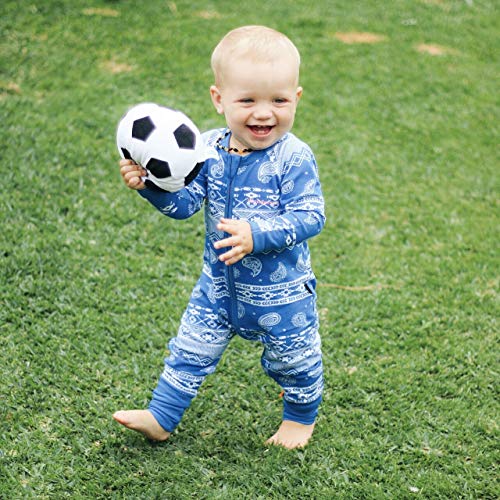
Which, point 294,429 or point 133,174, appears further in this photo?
point 294,429

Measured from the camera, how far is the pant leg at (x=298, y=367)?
2385mm

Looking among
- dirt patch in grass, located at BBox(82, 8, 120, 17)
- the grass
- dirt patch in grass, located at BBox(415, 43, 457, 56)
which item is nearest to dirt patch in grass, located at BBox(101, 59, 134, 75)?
the grass

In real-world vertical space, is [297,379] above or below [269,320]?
below

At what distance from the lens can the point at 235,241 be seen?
2.01 metres

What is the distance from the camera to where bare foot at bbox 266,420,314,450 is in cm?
265

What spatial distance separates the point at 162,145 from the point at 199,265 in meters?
1.67

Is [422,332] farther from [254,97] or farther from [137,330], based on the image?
[254,97]

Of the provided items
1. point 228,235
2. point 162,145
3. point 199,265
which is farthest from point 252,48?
point 199,265

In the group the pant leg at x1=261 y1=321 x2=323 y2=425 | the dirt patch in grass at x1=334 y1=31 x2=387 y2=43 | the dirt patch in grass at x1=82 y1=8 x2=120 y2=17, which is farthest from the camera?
the dirt patch in grass at x1=334 y1=31 x2=387 y2=43

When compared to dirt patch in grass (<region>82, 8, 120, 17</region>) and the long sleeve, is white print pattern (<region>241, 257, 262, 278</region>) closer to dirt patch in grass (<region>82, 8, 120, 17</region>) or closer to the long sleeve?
the long sleeve

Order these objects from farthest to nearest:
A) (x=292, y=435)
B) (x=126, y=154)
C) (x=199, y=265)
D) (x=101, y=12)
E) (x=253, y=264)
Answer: (x=101, y=12) → (x=199, y=265) → (x=292, y=435) → (x=253, y=264) → (x=126, y=154)

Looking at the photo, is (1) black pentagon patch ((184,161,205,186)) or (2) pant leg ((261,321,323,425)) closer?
(1) black pentagon patch ((184,161,205,186))

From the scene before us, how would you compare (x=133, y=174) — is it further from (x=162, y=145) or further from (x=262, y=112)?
(x=262, y=112)

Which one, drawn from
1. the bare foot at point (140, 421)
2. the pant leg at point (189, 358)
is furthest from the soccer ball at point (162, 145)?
the bare foot at point (140, 421)
